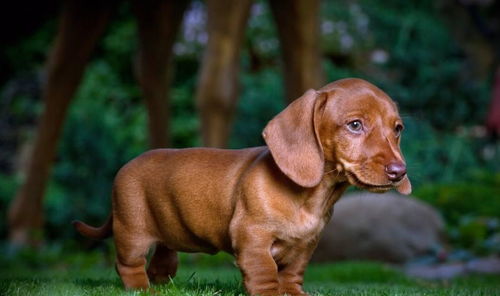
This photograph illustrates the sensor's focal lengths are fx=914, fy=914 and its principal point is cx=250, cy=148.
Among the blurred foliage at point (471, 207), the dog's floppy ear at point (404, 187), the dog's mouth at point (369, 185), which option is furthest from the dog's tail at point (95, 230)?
the blurred foliage at point (471, 207)

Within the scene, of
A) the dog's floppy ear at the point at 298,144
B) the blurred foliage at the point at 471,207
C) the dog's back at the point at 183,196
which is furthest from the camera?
the blurred foliage at the point at 471,207

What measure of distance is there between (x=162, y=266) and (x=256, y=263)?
2.80ft

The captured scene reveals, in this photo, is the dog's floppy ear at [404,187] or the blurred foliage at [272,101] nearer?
the dog's floppy ear at [404,187]

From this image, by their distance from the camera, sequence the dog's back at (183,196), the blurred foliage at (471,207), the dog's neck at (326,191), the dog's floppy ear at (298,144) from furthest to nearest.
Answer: the blurred foliage at (471,207)
the dog's back at (183,196)
the dog's neck at (326,191)
the dog's floppy ear at (298,144)

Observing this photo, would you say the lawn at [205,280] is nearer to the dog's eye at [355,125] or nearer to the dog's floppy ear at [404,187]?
the dog's floppy ear at [404,187]

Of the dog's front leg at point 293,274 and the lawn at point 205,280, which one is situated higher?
the dog's front leg at point 293,274

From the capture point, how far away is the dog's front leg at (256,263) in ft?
10.7

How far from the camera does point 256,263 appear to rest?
10.7ft

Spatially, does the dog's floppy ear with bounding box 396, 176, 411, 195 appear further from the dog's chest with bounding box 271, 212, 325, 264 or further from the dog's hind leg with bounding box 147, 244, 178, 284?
the dog's hind leg with bounding box 147, 244, 178, 284

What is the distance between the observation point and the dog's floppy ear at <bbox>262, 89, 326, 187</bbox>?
3246 millimetres

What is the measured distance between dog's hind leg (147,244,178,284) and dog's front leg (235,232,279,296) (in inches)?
30.7

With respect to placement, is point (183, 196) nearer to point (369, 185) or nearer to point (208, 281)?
point (369, 185)

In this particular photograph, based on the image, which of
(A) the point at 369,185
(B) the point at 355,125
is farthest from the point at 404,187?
(B) the point at 355,125

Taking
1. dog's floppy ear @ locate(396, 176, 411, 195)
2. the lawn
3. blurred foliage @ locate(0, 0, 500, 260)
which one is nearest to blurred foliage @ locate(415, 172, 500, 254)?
blurred foliage @ locate(0, 0, 500, 260)
